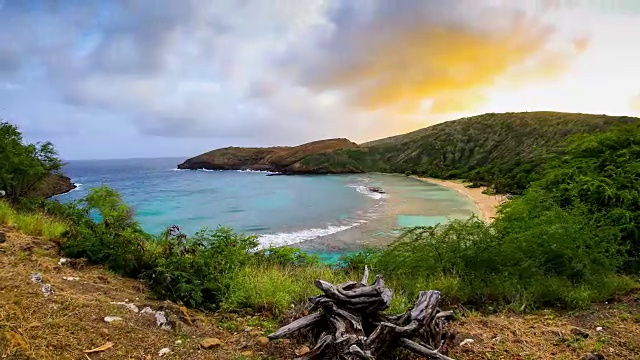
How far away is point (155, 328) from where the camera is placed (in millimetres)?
Answer: 4109

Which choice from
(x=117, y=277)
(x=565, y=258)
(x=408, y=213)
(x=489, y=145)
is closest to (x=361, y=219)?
(x=408, y=213)

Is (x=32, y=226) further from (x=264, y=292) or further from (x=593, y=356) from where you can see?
(x=593, y=356)

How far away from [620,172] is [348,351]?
840 centimetres

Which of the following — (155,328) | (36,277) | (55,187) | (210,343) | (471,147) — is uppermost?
(471,147)

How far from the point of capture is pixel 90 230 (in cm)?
667

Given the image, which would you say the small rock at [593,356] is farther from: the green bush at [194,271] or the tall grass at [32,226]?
the tall grass at [32,226]

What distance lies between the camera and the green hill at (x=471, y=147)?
240 ft

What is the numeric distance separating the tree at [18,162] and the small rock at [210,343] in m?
17.2

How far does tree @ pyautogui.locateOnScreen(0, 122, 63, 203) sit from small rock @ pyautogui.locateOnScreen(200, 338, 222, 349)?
56.5ft

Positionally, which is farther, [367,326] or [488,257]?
[488,257]

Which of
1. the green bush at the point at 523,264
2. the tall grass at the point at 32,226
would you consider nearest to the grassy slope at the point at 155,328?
the green bush at the point at 523,264

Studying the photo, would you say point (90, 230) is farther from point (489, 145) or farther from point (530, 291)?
point (489, 145)

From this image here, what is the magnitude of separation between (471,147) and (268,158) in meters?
66.5

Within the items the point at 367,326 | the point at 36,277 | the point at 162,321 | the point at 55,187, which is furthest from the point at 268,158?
the point at 367,326
